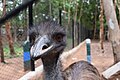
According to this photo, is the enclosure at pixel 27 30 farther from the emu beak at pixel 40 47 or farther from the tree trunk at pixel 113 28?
the emu beak at pixel 40 47

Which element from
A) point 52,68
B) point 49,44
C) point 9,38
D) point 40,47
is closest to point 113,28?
point 9,38

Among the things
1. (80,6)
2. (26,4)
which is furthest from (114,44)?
(80,6)

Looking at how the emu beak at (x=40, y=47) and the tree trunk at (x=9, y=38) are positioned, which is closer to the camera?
the emu beak at (x=40, y=47)

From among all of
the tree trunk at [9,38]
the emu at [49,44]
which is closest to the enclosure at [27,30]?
the tree trunk at [9,38]

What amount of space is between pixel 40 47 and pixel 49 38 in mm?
180

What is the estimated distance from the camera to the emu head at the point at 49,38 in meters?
1.42

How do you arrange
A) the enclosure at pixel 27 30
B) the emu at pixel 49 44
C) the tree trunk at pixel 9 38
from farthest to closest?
the tree trunk at pixel 9 38 < the enclosure at pixel 27 30 < the emu at pixel 49 44

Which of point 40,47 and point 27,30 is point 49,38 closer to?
point 40,47

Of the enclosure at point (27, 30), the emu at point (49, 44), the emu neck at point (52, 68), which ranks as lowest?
the enclosure at point (27, 30)

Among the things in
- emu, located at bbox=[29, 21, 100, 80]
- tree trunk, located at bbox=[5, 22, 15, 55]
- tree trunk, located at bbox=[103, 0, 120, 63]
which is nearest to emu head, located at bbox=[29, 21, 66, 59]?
emu, located at bbox=[29, 21, 100, 80]

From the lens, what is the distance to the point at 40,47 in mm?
1319

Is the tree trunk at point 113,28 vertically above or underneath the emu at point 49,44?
underneath

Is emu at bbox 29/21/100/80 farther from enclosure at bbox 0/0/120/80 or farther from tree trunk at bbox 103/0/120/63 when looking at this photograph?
tree trunk at bbox 103/0/120/63

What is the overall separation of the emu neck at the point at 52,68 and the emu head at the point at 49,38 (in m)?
0.04
